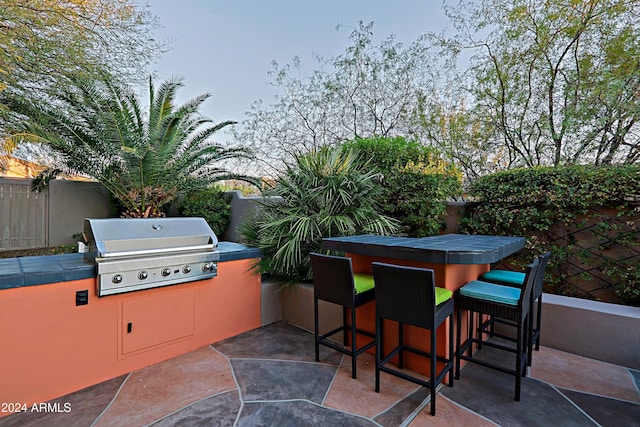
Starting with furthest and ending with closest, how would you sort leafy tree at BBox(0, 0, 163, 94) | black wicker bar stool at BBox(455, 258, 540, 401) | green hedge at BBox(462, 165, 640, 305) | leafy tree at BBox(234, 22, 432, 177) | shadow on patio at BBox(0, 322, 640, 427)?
leafy tree at BBox(234, 22, 432, 177), leafy tree at BBox(0, 0, 163, 94), green hedge at BBox(462, 165, 640, 305), black wicker bar stool at BBox(455, 258, 540, 401), shadow on patio at BBox(0, 322, 640, 427)

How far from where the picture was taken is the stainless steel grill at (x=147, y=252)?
253 cm

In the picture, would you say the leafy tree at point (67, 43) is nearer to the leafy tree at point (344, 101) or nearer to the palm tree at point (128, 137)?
the palm tree at point (128, 137)

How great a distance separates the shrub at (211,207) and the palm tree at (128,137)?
0.45 metres

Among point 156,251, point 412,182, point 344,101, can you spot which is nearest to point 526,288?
point 412,182

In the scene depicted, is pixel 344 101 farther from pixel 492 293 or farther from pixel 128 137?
pixel 492 293

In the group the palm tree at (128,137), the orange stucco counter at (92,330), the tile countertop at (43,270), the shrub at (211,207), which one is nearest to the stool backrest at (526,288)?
the orange stucco counter at (92,330)

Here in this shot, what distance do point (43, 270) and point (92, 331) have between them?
616 millimetres

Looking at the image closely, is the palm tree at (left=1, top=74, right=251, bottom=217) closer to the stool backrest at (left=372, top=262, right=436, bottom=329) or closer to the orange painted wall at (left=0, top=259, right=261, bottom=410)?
the orange painted wall at (left=0, top=259, right=261, bottom=410)

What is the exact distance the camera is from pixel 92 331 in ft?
8.17

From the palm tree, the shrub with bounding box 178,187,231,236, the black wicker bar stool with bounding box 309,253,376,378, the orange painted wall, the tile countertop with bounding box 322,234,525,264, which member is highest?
the palm tree

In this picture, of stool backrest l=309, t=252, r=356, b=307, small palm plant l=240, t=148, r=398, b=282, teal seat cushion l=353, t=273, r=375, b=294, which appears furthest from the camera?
small palm plant l=240, t=148, r=398, b=282

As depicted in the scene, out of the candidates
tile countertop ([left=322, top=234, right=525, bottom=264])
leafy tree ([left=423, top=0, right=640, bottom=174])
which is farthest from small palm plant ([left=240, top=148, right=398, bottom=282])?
leafy tree ([left=423, top=0, right=640, bottom=174])

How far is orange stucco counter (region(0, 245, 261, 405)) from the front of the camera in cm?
217

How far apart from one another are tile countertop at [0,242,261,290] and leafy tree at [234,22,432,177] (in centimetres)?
383
